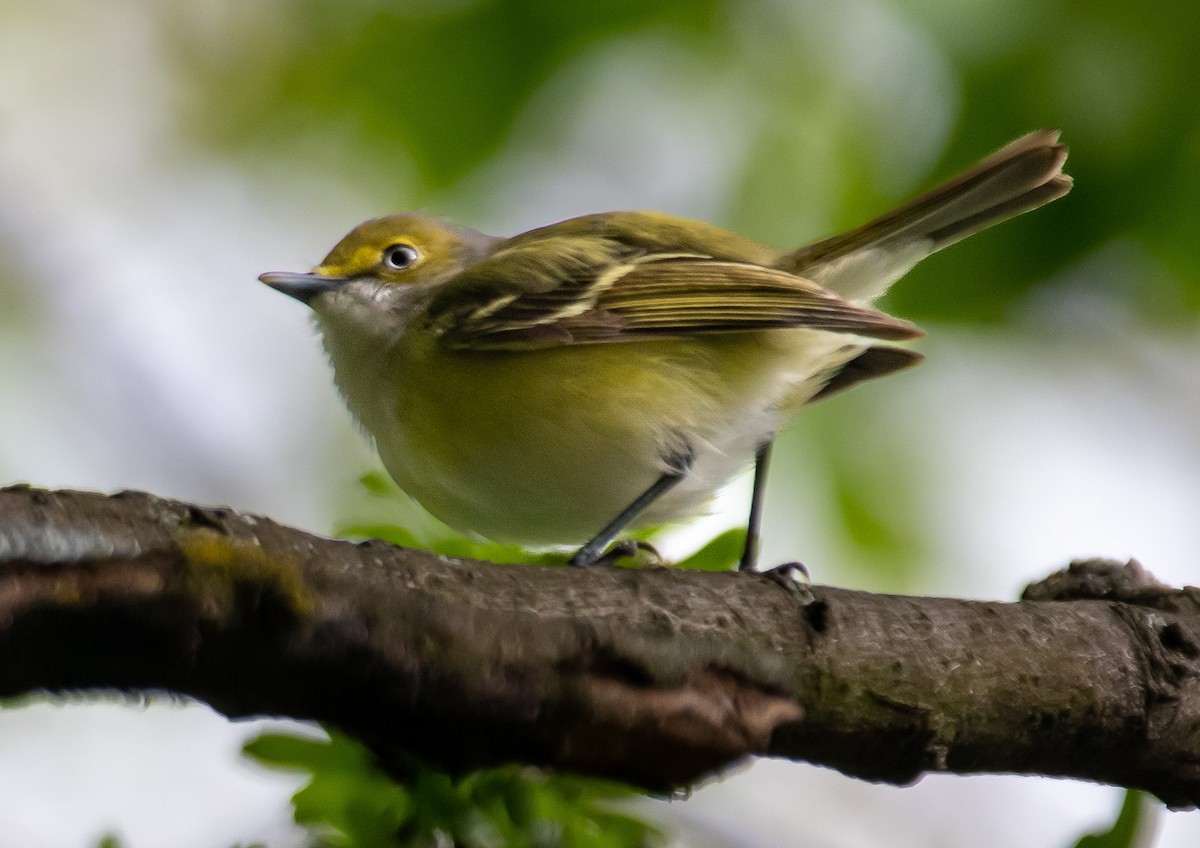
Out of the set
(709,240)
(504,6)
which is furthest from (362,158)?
(709,240)

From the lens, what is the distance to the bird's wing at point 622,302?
11.9 feet

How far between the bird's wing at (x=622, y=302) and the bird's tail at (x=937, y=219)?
0.27 m

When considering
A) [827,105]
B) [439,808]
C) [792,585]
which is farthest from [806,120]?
[439,808]

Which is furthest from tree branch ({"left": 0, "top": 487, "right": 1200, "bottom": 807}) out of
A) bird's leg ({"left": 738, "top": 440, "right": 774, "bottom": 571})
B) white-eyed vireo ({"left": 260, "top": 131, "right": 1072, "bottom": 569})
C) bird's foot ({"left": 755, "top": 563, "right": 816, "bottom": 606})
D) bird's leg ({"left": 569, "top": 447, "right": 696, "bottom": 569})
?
bird's leg ({"left": 569, "top": 447, "right": 696, "bottom": 569})

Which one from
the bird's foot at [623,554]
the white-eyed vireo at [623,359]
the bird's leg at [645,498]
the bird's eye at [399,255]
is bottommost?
the bird's foot at [623,554]

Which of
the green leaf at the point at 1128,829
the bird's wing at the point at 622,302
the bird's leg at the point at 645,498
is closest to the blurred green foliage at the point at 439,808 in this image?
the green leaf at the point at 1128,829

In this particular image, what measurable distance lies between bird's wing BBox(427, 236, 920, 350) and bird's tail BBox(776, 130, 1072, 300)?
0.90ft

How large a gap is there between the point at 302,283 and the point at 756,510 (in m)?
1.67

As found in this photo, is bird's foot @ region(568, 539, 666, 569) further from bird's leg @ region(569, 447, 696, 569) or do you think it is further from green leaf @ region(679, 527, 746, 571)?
green leaf @ region(679, 527, 746, 571)

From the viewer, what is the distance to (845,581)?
480 cm

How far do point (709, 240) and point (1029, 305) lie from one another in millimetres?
1034

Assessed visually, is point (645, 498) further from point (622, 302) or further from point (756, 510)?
point (622, 302)

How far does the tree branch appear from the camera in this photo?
156 centimetres

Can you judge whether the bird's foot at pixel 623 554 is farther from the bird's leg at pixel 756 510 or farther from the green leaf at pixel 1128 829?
the green leaf at pixel 1128 829
